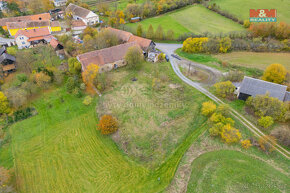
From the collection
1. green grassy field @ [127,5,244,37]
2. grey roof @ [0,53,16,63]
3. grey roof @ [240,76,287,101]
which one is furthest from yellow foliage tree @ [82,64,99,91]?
green grassy field @ [127,5,244,37]

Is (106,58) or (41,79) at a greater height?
(106,58)

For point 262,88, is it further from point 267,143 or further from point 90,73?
point 90,73

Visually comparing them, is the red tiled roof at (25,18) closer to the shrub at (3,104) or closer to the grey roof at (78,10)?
the grey roof at (78,10)

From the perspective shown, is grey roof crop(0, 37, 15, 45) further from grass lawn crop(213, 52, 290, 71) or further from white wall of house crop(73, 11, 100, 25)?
grass lawn crop(213, 52, 290, 71)

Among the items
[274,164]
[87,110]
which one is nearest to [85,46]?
[87,110]

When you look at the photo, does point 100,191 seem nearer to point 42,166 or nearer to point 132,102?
point 42,166

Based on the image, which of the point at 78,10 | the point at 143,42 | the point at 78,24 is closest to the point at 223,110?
the point at 143,42

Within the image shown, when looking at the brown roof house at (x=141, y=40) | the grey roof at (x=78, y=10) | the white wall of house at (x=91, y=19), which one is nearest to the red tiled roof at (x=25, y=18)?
the grey roof at (x=78, y=10)
